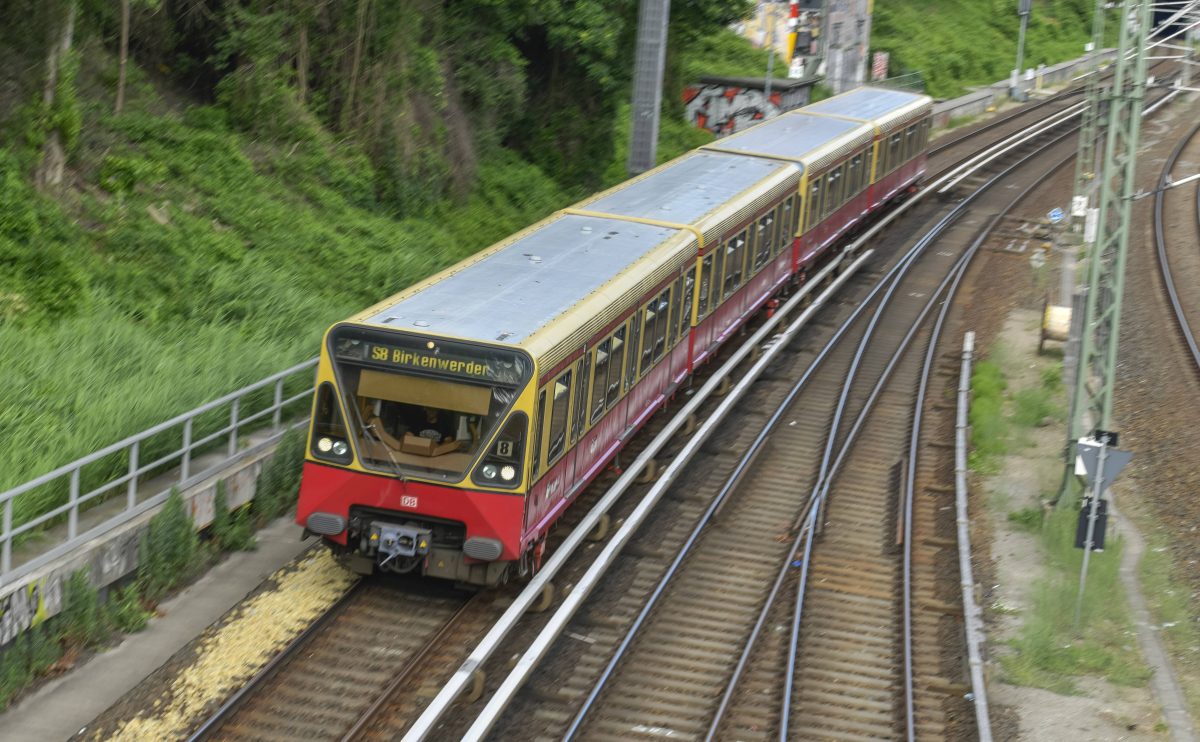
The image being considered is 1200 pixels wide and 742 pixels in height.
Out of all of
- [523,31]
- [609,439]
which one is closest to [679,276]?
[609,439]

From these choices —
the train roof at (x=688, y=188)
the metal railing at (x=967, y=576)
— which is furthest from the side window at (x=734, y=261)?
the metal railing at (x=967, y=576)

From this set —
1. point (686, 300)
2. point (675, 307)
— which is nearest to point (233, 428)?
point (675, 307)

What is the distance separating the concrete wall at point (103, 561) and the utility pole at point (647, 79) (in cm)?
1730

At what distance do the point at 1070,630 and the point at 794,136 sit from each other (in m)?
17.5

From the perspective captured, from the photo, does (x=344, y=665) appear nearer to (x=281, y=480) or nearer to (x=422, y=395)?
(x=422, y=395)

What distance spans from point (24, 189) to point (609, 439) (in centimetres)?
824

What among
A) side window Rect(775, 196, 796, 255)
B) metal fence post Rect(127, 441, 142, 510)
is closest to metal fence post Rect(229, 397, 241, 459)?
metal fence post Rect(127, 441, 142, 510)

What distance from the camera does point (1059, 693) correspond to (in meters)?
14.0

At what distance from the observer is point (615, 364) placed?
16.6m

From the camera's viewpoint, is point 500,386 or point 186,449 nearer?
point 500,386

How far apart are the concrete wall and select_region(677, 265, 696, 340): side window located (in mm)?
6389

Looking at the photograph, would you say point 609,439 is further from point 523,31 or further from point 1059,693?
point 523,31

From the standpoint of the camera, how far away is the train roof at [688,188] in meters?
21.2

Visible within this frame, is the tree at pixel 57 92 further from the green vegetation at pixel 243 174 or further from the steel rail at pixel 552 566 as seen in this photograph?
the steel rail at pixel 552 566
